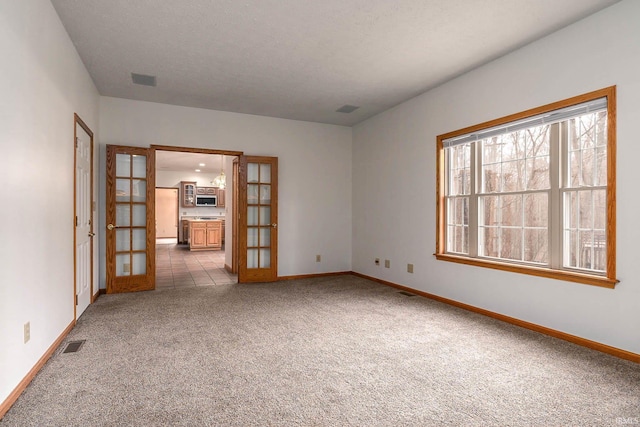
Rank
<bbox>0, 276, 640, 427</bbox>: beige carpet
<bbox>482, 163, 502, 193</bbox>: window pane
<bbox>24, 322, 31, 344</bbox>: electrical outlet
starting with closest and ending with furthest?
<bbox>0, 276, 640, 427</bbox>: beige carpet → <bbox>24, 322, 31, 344</bbox>: electrical outlet → <bbox>482, 163, 502, 193</bbox>: window pane

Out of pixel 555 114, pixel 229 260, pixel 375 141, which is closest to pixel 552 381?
pixel 555 114

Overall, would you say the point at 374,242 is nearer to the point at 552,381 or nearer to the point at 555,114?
the point at 555,114

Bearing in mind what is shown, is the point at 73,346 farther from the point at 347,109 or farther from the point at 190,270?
the point at 347,109

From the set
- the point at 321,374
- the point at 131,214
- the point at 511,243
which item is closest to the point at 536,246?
the point at 511,243

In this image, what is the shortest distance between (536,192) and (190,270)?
5.98m

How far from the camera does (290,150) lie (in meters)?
6.12

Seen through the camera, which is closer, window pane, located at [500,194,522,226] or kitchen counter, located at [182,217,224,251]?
window pane, located at [500,194,522,226]

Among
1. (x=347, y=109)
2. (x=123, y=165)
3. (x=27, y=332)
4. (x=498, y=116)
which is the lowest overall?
(x=27, y=332)

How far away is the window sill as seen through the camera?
2.83m

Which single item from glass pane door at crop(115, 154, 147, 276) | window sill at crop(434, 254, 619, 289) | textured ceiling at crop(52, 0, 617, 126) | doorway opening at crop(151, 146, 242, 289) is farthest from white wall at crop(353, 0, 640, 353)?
glass pane door at crop(115, 154, 147, 276)

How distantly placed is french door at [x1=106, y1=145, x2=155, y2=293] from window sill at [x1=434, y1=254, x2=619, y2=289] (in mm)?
4183

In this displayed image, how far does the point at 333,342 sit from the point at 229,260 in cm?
438

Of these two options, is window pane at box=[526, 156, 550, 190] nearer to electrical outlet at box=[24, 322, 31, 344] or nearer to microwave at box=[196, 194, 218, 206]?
electrical outlet at box=[24, 322, 31, 344]

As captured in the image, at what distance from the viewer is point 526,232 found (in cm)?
361
